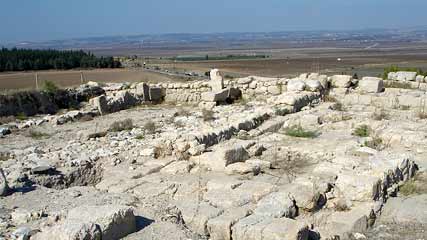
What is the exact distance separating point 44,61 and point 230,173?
24088 millimetres

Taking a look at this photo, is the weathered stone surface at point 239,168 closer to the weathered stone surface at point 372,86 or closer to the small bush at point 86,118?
the small bush at point 86,118

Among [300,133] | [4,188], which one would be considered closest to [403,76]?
[300,133]

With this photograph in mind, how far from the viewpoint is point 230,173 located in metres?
7.34

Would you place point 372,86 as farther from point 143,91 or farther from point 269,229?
point 269,229

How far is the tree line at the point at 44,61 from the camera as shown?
88.6 ft

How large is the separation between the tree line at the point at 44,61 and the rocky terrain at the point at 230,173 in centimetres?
1475

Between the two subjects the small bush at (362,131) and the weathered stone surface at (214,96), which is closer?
the small bush at (362,131)

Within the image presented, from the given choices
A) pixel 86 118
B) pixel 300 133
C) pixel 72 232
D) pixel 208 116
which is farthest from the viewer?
pixel 86 118

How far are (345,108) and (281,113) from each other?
2.21m

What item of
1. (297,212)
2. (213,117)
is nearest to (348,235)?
(297,212)

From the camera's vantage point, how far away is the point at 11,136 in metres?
11.8

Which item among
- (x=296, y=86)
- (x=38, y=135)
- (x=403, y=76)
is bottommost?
(x=38, y=135)

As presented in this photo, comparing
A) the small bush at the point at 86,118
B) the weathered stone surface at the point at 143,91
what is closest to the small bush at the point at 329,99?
the weathered stone surface at the point at 143,91

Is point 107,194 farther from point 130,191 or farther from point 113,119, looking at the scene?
point 113,119
